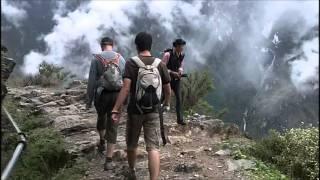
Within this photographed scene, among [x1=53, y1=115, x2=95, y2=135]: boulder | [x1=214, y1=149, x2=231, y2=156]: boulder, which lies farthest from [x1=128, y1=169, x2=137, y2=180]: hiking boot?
[x1=53, y1=115, x2=95, y2=135]: boulder

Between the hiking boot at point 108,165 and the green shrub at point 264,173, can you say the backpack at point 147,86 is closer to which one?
the hiking boot at point 108,165

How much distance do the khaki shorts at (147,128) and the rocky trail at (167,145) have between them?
1134 millimetres

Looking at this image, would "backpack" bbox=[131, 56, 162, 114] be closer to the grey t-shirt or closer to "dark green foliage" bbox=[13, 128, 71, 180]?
the grey t-shirt

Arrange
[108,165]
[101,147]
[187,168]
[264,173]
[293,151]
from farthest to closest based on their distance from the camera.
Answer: [293,151] < [101,147] < [264,173] < [187,168] < [108,165]

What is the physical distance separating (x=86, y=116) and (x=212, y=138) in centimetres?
260

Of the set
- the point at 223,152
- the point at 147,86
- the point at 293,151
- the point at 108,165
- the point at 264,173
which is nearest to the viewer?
the point at 147,86

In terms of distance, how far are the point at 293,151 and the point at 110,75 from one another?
3578mm

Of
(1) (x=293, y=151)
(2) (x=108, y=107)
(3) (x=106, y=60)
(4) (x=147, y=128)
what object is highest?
(3) (x=106, y=60)

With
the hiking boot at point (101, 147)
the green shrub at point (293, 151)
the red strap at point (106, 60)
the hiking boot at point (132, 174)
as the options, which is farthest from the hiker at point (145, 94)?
the green shrub at point (293, 151)

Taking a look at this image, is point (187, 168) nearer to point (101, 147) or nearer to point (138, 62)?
point (101, 147)

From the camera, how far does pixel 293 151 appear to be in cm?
952

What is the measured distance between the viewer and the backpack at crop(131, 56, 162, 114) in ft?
21.2

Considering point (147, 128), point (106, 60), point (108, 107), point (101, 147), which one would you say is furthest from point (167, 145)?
point (147, 128)

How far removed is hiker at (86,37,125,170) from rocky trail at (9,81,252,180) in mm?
502
